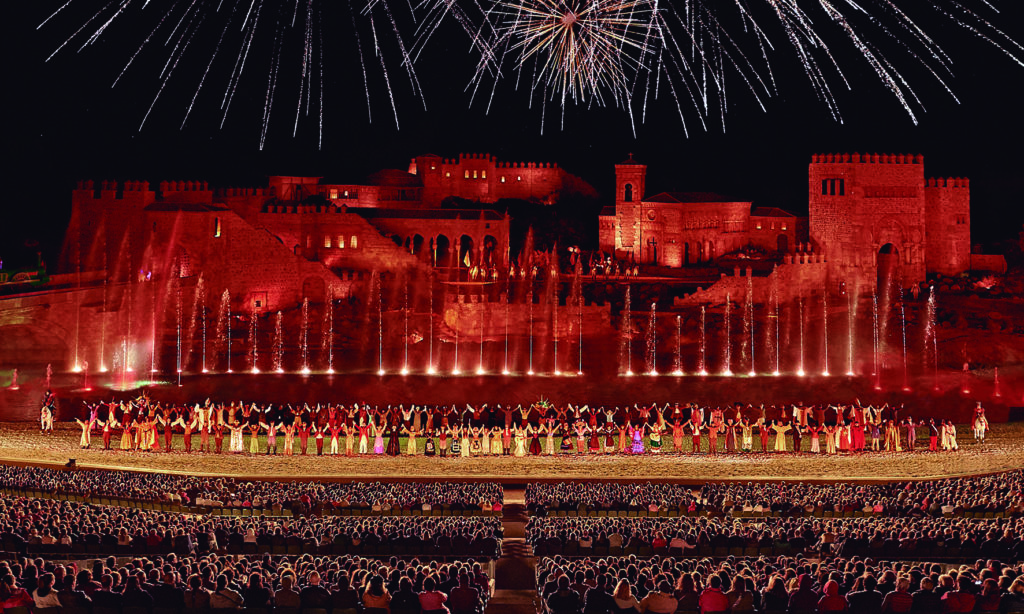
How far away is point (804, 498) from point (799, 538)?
395 centimetres

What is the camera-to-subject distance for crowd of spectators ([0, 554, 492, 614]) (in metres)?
8.48

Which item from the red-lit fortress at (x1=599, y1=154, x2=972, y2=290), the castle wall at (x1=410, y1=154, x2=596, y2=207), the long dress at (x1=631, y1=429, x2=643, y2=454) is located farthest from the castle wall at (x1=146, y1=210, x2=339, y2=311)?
the long dress at (x1=631, y1=429, x2=643, y2=454)

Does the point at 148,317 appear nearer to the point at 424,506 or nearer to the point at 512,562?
the point at 424,506

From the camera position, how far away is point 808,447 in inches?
1102

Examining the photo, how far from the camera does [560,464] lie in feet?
82.8

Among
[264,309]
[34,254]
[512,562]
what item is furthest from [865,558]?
[34,254]

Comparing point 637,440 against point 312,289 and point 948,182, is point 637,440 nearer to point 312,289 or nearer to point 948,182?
point 312,289

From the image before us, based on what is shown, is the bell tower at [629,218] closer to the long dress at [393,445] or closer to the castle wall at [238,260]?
the castle wall at [238,260]

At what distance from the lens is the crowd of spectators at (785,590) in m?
8.57

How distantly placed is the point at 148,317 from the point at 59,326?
17.1ft

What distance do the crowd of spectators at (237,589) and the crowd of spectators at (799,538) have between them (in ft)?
11.4

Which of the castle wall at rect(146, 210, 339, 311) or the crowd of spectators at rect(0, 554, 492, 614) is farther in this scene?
the castle wall at rect(146, 210, 339, 311)

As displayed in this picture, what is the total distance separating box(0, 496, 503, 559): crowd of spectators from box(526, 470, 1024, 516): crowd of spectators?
312 cm

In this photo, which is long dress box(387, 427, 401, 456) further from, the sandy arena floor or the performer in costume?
the performer in costume
